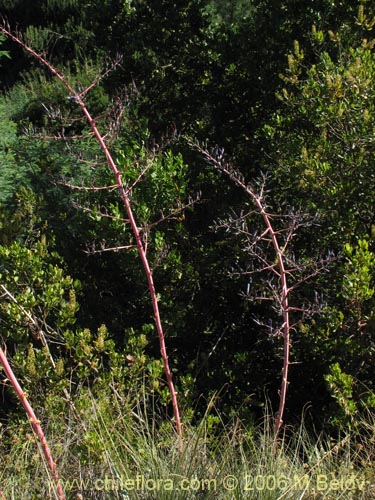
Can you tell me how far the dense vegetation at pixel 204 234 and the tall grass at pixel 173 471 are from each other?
0.07 metres

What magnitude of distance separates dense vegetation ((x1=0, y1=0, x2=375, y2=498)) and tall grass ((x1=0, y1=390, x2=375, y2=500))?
0.24ft

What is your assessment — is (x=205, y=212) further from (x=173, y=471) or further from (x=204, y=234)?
(x=173, y=471)

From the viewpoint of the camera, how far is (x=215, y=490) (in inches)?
117

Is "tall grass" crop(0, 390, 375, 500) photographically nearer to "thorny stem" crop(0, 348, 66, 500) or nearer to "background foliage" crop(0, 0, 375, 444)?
"thorny stem" crop(0, 348, 66, 500)

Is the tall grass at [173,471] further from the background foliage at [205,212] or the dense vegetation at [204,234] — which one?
the background foliage at [205,212]

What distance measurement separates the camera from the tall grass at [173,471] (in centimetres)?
296

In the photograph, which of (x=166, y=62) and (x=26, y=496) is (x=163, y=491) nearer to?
(x=26, y=496)

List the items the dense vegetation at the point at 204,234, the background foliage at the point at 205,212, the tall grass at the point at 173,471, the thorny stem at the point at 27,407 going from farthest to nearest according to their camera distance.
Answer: the background foliage at the point at 205,212
the dense vegetation at the point at 204,234
the tall grass at the point at 173,471
the thorny stem at the point at 27,407

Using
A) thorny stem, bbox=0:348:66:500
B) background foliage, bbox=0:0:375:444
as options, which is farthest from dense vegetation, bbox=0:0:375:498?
thorny stem, bbox=0:348:66:500

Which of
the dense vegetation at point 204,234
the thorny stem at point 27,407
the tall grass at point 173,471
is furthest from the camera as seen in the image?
the dense vegetation at point 204,234

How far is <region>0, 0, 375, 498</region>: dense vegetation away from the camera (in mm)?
4074

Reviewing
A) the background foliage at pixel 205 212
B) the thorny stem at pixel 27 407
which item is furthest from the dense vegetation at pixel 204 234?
the thorny stem at pixel 27 407

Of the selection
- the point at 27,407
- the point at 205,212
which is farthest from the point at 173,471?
the point at 205,212

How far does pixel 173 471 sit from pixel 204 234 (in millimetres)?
2471
